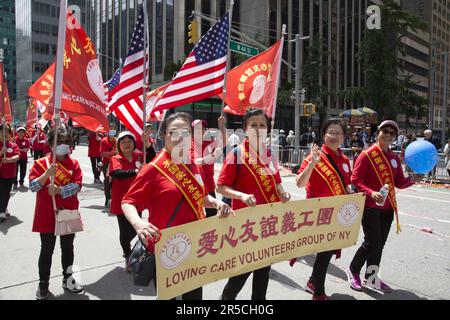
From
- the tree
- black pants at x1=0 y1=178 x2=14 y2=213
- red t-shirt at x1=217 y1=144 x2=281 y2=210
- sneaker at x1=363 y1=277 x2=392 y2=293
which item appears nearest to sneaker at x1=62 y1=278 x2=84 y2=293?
red t-shirt at x1=217 y1=144 x2=281 y2=210

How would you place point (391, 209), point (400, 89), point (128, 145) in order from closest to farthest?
point (391, 209) → point (128, 145) → point (400, 89)

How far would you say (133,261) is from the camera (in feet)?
8.84

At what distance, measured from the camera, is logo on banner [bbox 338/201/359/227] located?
4.09m

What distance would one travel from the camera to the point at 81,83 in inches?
177

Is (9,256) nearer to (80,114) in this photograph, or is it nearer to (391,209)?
(80,114)

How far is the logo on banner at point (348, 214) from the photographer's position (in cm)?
409

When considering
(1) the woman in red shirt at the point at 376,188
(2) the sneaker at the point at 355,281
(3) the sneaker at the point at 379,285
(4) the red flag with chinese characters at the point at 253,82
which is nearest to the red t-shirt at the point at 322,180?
(1) the woman in red shirt at the point at 376,188

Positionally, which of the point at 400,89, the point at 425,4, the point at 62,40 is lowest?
the point at 62,40

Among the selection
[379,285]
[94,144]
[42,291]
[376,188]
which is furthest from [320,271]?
[94,144]

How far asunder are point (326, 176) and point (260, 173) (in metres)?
0.92

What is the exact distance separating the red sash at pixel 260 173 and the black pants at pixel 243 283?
0.62 meters

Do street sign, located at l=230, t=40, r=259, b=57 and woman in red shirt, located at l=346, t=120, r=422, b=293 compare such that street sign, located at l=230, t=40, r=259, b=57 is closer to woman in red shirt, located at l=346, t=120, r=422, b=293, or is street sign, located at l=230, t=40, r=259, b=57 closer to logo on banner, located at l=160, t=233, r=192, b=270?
woman in red shirt, located at l=346, t=120, r=422, b=293
